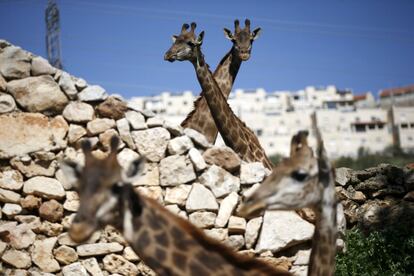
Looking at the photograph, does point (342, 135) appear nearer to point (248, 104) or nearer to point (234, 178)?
point (248, 104)

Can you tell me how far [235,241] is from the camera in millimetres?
6758

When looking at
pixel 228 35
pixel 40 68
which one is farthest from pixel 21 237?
pixel 228 35

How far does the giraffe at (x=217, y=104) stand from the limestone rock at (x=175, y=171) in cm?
152

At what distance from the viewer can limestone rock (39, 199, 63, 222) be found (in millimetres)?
6789

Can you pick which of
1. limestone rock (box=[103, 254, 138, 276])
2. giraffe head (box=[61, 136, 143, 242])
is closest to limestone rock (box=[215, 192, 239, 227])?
limestone rock (box=[103, 254, 138, 276])

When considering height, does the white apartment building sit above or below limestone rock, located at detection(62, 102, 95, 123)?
above

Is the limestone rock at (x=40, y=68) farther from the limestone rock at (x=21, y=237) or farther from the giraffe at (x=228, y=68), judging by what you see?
the giraffe at (x=228, y=68)

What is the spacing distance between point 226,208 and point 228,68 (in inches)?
164

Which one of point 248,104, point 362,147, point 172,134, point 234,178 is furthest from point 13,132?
point 248,104

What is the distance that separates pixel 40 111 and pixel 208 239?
13.9 feet

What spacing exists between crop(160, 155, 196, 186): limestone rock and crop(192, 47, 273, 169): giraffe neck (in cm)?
152

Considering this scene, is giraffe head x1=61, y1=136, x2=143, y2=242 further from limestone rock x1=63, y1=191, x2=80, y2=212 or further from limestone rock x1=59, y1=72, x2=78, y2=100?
limestone rock x1=59, y1=72, x2=78, y2=100

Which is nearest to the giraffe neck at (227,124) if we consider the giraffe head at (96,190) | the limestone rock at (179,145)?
the limestone rock at (179,145)

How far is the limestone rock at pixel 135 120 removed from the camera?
7117 millimetres
